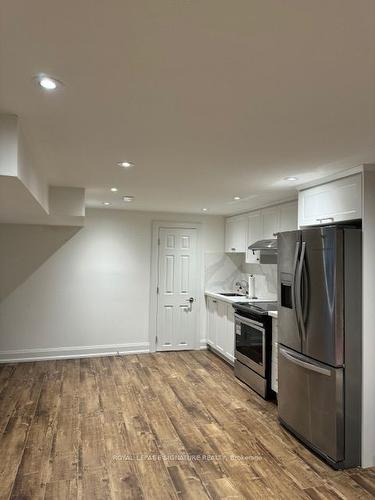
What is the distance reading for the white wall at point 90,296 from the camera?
520 cm

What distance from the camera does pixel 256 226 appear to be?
5.05 metres

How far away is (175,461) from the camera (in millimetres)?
2730

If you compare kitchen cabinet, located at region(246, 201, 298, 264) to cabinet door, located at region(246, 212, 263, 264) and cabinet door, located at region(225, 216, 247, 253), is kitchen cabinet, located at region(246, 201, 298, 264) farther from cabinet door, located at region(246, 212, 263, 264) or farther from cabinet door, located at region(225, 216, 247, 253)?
cabinet door, located at region(225, 216, 247, 253)

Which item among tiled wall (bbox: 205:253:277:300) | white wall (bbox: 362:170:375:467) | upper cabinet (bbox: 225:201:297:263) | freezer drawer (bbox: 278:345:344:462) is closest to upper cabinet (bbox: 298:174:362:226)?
white wall (bbox: 362:170:375:467)

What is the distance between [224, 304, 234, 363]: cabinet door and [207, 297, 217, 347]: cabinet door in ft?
1.69

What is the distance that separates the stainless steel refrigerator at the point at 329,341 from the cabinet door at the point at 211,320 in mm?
2644

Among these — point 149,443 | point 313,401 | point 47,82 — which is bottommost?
point 149,443

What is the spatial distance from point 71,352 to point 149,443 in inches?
111

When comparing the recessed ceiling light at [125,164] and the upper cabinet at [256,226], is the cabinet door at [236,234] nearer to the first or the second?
the upper cabinet at [256,226]

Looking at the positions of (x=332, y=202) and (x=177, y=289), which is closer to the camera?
(x=332, y=202)

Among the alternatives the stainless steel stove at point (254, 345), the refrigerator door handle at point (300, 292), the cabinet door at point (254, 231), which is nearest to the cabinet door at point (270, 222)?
the cabinet door at point (254, 231)

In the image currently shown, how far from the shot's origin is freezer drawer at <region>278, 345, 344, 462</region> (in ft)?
8.73

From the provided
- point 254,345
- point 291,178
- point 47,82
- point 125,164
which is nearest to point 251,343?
point 254,345

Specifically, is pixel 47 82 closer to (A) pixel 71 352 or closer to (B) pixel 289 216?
(B) pixel 289 216
